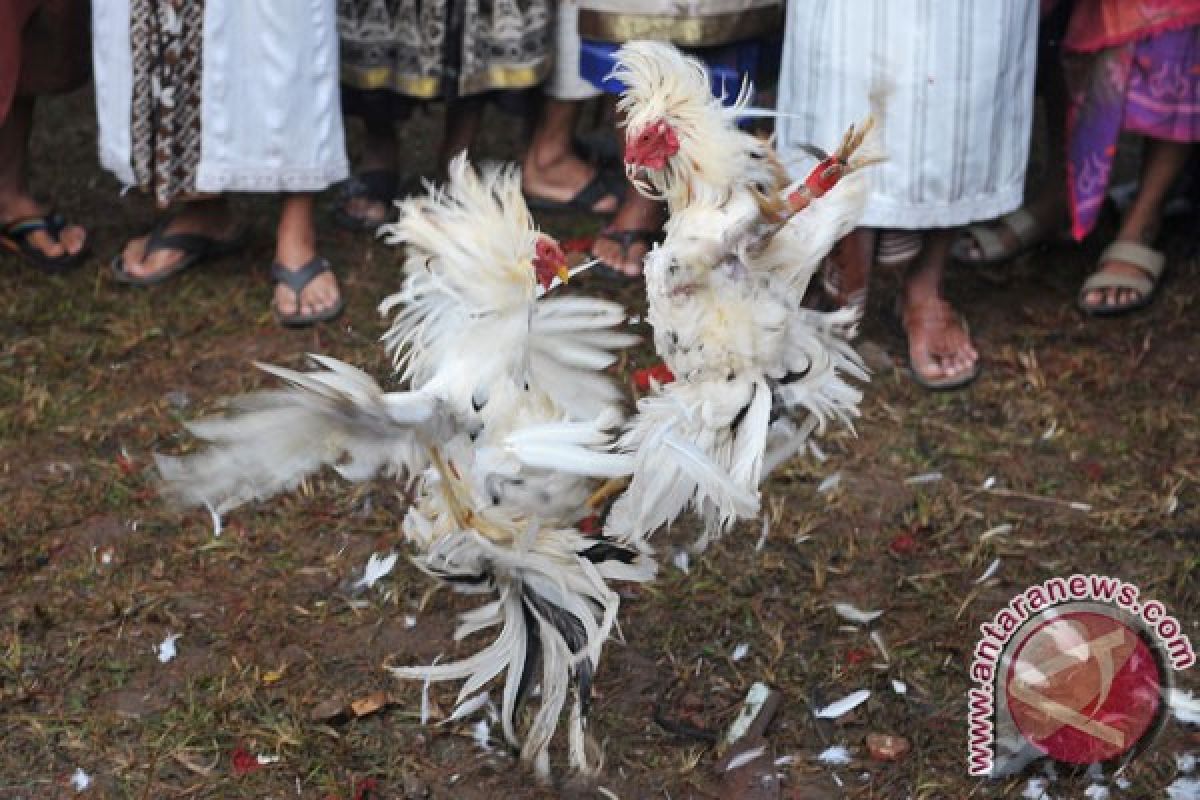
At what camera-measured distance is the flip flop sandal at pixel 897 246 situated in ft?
12.1

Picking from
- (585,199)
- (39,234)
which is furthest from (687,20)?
(39,234)

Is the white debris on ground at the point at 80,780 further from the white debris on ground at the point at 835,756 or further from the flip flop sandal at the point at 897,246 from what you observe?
the flip flop sandal at the point at 897,246

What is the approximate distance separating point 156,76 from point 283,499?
1243mm

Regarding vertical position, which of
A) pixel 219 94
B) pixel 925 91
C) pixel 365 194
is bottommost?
pixel 365 194

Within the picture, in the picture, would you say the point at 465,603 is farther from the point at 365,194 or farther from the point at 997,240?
the point at 997,240

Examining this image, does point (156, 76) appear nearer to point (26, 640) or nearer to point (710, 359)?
point (26, 640)

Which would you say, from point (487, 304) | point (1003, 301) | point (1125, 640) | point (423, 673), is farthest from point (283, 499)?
point (1003, 301)

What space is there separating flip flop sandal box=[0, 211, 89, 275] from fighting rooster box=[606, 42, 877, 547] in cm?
252

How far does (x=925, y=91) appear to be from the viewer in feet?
11.4

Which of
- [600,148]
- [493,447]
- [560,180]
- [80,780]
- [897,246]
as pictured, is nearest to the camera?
[493,447]

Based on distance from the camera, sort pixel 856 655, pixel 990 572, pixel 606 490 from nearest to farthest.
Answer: pixel 606 490
pixel 856 655
pixel 990 572

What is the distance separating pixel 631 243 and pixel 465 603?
1.60 meters

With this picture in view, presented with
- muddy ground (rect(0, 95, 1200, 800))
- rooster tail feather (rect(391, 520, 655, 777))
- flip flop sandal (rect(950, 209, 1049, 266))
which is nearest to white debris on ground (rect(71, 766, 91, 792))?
muddy ground (rect(0, 95, 1200, 800))

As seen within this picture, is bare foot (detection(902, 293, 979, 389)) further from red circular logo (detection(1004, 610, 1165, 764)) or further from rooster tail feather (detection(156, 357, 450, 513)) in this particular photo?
rooster tail feather (detection(156, 357, 450, 513))
